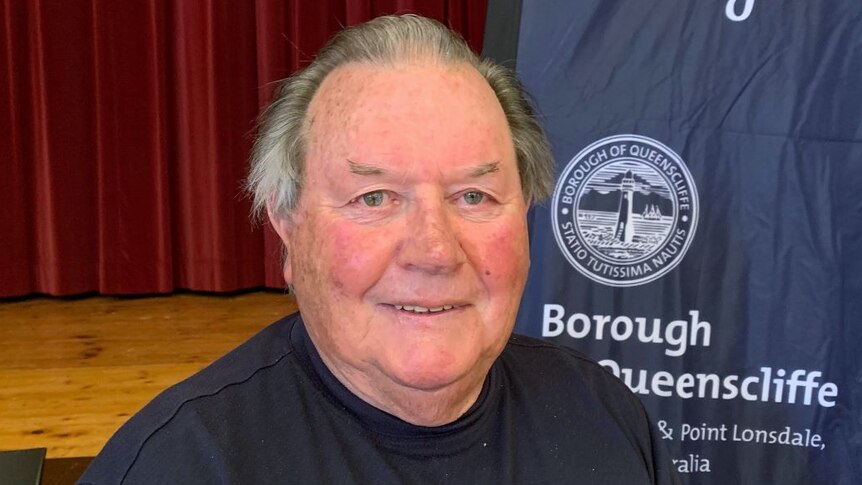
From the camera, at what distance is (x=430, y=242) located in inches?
39.6

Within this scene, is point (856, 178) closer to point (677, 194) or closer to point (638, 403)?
point (677, 194)

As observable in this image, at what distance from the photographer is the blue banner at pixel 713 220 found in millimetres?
1797

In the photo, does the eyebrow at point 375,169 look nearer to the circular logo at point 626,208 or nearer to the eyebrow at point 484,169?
the eyebrow at point 484,169

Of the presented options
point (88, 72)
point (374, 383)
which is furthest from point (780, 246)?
point (88, 72)

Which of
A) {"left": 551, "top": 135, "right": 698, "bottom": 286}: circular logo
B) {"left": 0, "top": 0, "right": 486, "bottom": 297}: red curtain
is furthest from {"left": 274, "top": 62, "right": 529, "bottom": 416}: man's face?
{"left": 0, "top": 0, "right": 486, "bottom": 297}: red curtain

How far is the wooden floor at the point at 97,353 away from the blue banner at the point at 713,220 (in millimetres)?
1609

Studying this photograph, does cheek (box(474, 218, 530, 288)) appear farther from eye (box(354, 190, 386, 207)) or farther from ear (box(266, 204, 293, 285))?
ear (box(266, 204, 293, 285))

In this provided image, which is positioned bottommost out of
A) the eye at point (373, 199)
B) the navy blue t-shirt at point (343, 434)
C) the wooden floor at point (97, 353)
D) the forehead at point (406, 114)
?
the wooden floor at point (97, 353)

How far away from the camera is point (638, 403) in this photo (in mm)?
1293

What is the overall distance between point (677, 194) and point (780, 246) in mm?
252

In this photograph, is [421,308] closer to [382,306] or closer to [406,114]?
[382,306]

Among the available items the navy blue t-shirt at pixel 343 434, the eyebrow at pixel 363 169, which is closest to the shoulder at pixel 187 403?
the navy blue t-shirt at pixel 343 434

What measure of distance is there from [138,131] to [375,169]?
316 centimetres

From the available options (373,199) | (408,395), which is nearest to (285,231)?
(373,199)
